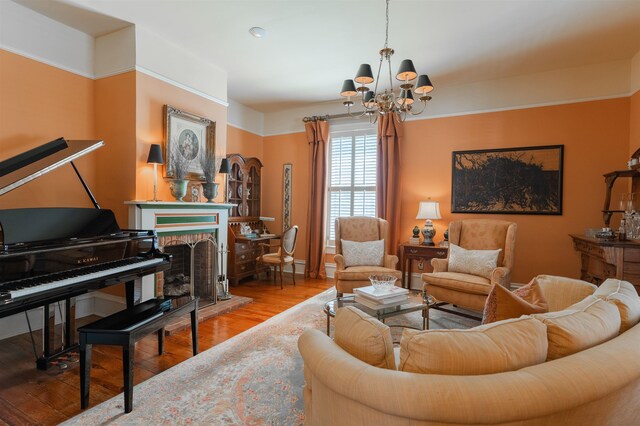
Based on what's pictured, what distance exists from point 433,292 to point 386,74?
2927mm

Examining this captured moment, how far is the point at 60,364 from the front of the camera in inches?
101

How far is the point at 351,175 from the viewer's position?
226 inches

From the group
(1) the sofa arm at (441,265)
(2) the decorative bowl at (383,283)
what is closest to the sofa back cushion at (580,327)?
(2) the decorative bowl at (383,283)

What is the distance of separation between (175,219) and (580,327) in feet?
11.7

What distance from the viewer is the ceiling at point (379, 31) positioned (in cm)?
305

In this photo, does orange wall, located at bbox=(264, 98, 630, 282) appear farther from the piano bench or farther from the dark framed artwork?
the piano bench

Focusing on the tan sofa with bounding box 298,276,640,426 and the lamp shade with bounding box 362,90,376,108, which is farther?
the lamp shade with bounding box 362,90,376,108

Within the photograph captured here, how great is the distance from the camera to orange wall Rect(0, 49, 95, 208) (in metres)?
3.04

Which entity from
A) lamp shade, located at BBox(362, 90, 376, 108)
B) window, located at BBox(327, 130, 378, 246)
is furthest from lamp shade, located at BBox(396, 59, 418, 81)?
window, located at BBox(327, 130, 378, 246)

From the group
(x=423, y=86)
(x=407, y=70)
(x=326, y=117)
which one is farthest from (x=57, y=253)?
(x=326, y=117)

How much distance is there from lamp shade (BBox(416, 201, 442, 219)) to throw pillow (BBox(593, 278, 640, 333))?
3003 millimetres

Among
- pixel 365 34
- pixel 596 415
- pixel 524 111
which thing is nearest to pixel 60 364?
pixel 596 415

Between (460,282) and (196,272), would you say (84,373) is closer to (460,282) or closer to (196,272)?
(196,272)

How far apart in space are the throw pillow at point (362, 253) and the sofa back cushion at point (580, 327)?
2919 mm
